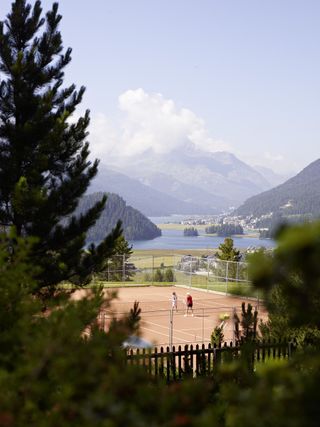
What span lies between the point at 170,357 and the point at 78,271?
20.7 ft

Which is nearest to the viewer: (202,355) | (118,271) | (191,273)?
(202,355)

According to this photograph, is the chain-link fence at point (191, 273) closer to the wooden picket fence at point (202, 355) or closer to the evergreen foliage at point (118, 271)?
the evergreen foliage at point (118, 271)

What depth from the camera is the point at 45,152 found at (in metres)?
17.8

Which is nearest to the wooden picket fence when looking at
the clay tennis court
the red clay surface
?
the clay tennis court

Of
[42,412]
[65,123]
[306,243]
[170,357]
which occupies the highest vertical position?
[65,123]

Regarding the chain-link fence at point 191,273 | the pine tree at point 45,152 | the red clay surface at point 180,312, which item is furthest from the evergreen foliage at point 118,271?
the pine tree at point 45,152

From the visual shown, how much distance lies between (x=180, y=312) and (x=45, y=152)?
1664cm

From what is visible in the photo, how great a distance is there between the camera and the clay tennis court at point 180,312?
82.3ft

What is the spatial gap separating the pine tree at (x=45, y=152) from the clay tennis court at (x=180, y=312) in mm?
2794

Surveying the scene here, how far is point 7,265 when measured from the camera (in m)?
6.11

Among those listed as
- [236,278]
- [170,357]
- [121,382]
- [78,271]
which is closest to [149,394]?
[121,382]

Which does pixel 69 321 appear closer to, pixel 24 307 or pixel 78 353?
pixel 78 353

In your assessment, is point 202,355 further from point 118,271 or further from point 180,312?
point 118,271

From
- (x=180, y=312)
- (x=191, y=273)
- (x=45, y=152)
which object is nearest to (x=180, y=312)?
(x=180, y=312)
